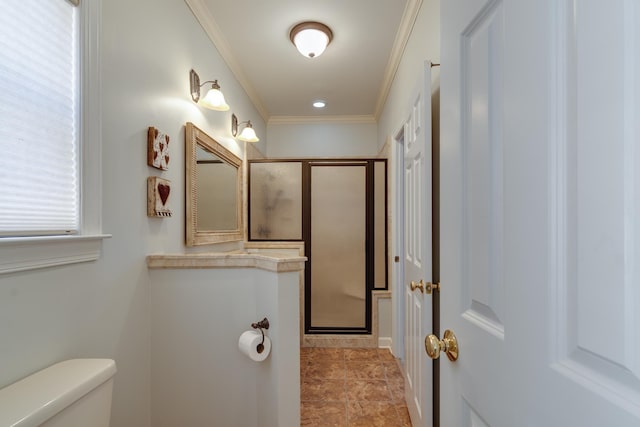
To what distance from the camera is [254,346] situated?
136 cm

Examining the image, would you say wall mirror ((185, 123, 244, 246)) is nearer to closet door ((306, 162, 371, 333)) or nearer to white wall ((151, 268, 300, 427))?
white wall ((151, 268, 300, 427))

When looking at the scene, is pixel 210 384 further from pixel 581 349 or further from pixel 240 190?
pixel 240 190

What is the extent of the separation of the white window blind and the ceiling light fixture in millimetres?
1419

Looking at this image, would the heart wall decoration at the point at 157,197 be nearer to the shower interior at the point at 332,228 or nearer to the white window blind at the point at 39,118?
the white window blind at the point at 39,118

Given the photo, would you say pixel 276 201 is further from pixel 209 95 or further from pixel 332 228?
pixel 209 95

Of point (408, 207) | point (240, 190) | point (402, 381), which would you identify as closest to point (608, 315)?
point (408, 207)

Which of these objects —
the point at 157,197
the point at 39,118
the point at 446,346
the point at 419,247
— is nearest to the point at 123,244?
the point at 157,197

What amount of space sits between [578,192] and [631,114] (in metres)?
0.10

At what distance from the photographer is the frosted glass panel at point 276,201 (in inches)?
124

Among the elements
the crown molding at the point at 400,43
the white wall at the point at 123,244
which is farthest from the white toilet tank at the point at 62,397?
the crown molding at the point at 400,43

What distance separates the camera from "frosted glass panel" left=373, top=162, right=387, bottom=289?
3039mm

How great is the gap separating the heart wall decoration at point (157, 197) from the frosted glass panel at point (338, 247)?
173 centimetres

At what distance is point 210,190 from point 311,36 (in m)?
1.30

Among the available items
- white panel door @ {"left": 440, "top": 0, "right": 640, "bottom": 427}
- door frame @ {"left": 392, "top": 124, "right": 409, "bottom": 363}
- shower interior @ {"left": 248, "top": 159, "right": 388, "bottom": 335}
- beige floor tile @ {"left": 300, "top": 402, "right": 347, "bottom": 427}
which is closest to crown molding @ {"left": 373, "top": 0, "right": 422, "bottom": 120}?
door frame @ {"left": 392, "top": 124, "right": 409, "bottom": 363}
